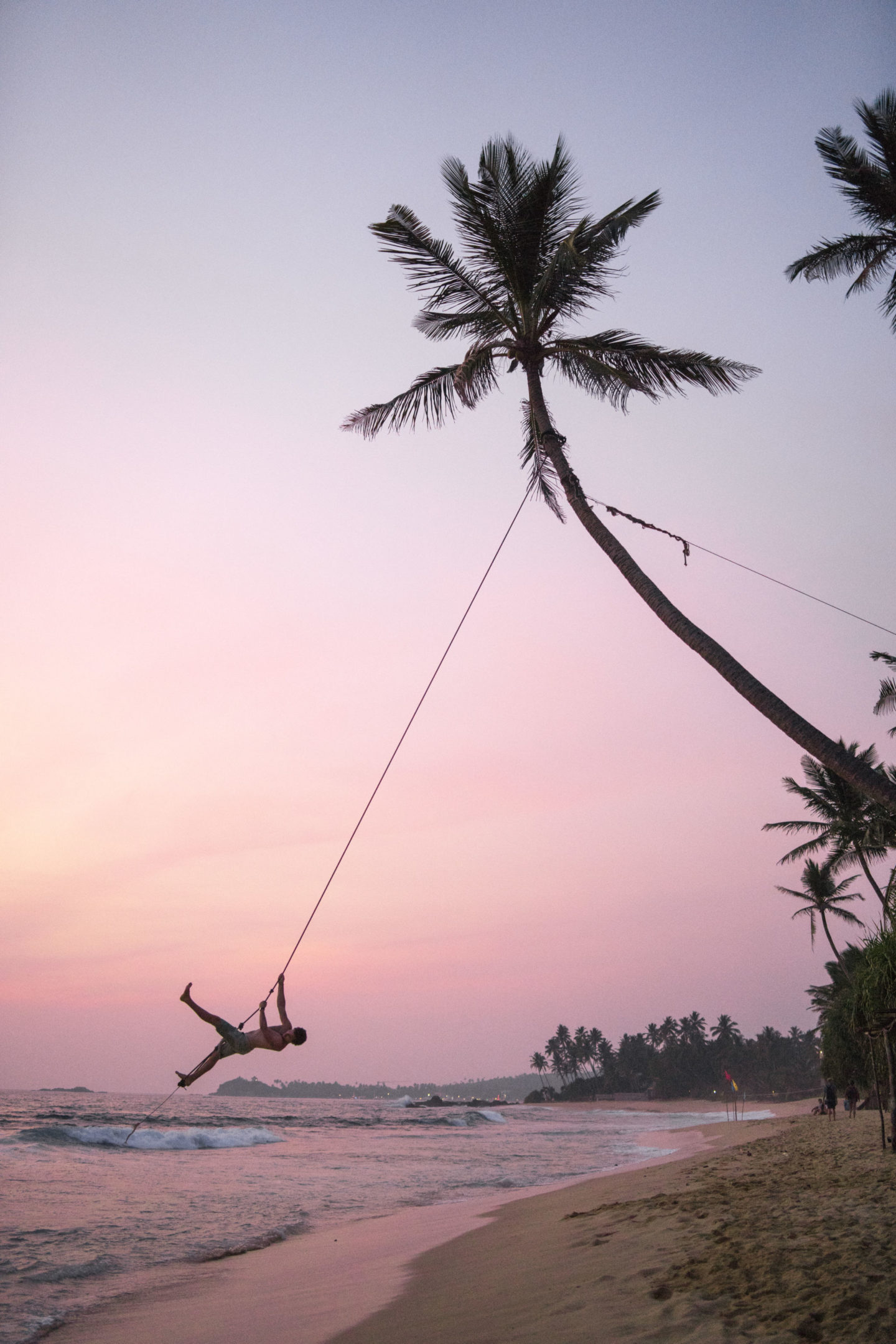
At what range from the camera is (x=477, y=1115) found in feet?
193

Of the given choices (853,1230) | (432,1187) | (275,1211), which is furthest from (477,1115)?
(853,1230)

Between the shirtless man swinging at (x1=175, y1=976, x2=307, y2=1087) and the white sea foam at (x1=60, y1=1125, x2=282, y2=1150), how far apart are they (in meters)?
23.3

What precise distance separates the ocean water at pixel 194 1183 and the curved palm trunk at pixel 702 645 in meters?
8.17

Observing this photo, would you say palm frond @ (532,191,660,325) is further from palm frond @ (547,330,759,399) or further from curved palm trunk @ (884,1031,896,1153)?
curved palm trunk @ (884,1031,896,1153)

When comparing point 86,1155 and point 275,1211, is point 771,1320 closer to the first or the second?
point 275,1211

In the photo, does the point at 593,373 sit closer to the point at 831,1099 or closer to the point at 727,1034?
the point at 831,1099

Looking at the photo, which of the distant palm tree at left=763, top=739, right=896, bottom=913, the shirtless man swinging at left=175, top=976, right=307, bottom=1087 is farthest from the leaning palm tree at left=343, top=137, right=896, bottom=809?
the distant palm tree at left=763, top=739, right=896, bottom=913

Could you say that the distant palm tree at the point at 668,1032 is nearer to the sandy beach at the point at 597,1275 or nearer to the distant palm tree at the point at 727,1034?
the distant palm tree at the point at 727,1034

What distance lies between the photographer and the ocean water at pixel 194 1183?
9.96 m

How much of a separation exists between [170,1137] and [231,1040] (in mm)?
26701

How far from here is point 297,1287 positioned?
8.56 meters

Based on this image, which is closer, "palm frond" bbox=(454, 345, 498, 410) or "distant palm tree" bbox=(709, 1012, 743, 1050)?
"palm frond" bbox=(454, 345, 498, 410)

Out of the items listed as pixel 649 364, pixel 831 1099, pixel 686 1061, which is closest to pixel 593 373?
pixel 649 364

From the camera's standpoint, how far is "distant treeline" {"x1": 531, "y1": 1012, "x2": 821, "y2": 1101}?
98188 mm
